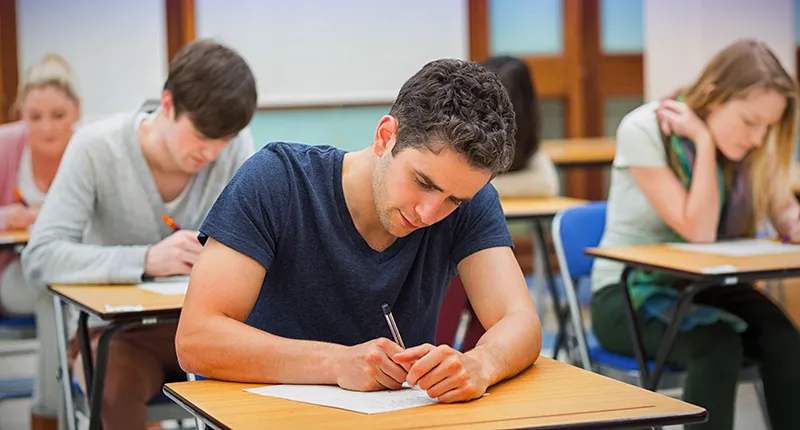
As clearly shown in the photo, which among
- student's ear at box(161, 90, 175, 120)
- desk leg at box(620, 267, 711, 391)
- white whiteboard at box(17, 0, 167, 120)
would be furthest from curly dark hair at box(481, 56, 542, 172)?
white whiteboard at box(17, 0, 167, 120)

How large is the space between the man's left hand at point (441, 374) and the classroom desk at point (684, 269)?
4.04 feet

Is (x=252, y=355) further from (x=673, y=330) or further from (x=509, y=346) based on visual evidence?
(x=673, y=330)

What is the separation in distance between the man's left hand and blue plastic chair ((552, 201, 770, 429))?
1.41 metres

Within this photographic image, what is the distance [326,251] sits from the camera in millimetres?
1916

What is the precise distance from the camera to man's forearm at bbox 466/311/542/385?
1.72m

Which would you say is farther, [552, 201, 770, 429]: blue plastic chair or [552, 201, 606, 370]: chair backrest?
[552, 201, 606, 370]: chair backrest

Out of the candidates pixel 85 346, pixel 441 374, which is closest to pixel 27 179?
pixel 85 346

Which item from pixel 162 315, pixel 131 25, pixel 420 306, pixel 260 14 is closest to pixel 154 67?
pixel 131 25

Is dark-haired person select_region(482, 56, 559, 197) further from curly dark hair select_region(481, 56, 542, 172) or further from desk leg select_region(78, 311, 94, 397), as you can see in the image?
desk leg select_region(78, 311, 94, 397)

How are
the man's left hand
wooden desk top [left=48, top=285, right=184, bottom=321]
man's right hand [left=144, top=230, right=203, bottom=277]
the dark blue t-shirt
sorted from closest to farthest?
the man's left hand < the dark blue t-shirt < wooden desk top [left=48, top=285, right=184, bottom=321] < man's right hand [left=144, top=230, right=203, bottom=277]

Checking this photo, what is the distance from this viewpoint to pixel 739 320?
3002 millimetres

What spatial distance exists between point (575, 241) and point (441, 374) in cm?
177

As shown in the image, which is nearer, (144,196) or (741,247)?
(144,196)

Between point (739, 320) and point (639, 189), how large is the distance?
18.5 inches
